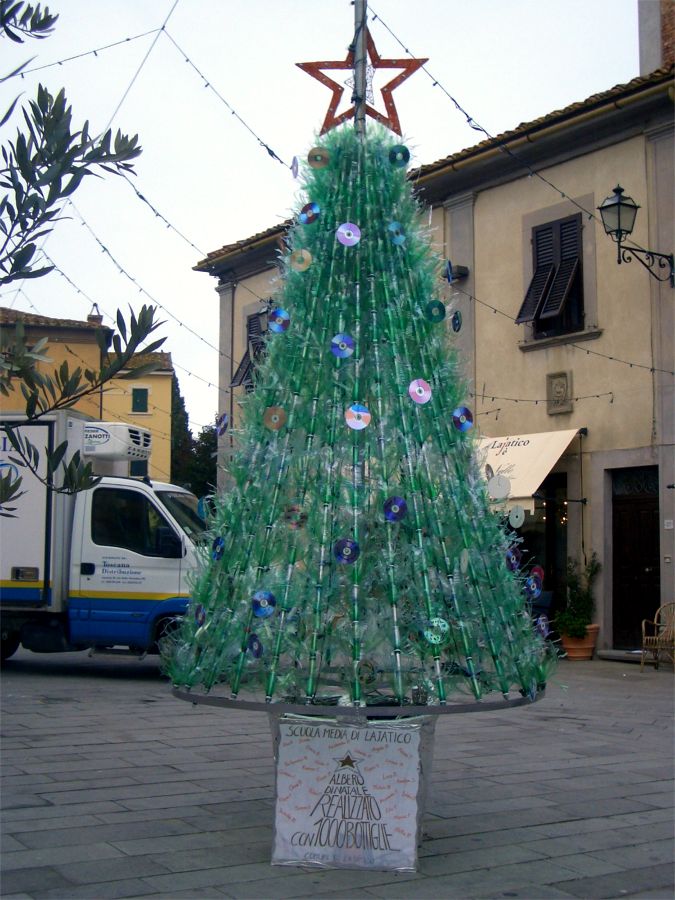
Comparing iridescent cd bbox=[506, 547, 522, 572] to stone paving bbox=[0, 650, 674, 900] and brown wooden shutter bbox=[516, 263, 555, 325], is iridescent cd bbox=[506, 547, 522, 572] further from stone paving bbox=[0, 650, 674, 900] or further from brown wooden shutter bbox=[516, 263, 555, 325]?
brown wooden shutter bbox=[516, 263, 555, 325]

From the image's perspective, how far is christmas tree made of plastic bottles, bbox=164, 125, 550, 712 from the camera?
4742mm

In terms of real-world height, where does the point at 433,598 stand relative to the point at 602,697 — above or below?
above

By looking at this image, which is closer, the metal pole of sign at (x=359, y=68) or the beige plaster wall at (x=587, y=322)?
the metal pole of sign at (x=359, y=68)

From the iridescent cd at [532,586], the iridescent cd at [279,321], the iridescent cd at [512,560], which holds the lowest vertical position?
the iridescent cd at [532,586]

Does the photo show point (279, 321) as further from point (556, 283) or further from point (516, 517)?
point (556, 283)

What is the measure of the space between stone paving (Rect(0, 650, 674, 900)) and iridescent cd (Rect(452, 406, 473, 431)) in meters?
2.10

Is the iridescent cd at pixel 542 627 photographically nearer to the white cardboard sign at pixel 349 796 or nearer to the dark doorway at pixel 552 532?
the white cardboard sign at pixel 349 796

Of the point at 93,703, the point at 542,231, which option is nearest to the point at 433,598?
the point at 93,703

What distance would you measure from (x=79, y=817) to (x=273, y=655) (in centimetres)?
185

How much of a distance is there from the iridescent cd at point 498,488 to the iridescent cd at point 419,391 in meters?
0.66

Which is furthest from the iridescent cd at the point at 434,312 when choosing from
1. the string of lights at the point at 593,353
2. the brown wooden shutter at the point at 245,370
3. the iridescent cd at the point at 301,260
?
the string of lights at the point at 593,353

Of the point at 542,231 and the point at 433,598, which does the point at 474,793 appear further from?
the point at 542,231

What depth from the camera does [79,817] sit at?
224 inches

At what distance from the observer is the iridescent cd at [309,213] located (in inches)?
209
